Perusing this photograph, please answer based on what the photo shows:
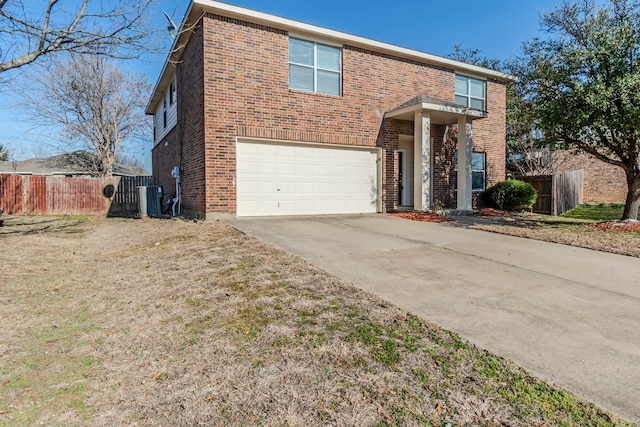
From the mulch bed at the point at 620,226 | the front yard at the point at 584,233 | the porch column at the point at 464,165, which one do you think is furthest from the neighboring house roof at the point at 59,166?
the mulch bed at the point at 620,226

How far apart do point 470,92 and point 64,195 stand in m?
18.3

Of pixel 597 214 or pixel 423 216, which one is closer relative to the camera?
pixel 423 216

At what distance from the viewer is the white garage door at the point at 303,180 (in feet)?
33.0

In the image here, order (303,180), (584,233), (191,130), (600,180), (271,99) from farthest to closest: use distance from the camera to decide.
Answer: (600,180)
(191,130)
(303,180)
(271,99)
(584,233)

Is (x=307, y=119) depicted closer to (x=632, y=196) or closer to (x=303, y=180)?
(x=303, y=180)

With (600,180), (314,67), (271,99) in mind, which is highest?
(314,67)

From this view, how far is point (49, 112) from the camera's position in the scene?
77.8 feet

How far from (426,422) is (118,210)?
1855 centimetres

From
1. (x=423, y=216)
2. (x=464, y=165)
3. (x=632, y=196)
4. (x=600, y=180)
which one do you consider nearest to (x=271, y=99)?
(x=423, y=216)

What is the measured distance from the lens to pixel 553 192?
1401 centimetres

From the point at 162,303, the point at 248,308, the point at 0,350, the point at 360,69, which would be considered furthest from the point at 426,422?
the point at 360,69

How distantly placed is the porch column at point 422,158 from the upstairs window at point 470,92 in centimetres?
332

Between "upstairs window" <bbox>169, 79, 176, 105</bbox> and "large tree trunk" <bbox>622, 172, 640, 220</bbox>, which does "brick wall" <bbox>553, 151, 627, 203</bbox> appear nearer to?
"large tree trunk" <bbox>622, 172, 640, 220</bbox>

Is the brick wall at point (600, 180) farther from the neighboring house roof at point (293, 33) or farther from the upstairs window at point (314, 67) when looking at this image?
the upstairs window at point (314, 67)
